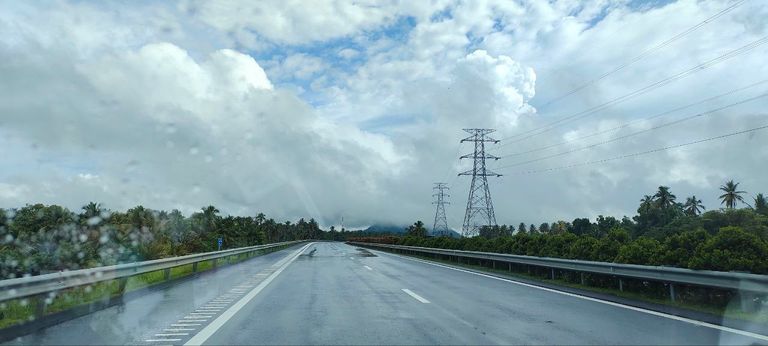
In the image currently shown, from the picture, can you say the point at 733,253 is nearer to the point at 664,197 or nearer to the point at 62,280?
the point at 62,280

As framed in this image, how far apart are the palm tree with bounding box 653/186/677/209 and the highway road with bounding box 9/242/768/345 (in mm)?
107191

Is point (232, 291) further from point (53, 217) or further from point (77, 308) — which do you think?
point (53, 217)

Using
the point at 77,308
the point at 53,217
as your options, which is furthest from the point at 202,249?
the point at 77,308

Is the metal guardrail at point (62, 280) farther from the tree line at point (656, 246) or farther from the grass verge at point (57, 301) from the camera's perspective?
the tree line at point (656, 246)

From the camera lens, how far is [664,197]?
355 feet

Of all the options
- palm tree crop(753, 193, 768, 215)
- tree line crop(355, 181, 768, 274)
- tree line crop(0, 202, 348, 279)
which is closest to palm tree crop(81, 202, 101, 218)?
tree line crop(0, 202, 348, 279)

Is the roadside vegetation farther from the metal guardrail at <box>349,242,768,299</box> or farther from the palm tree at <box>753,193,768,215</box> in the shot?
the palm tree at <box>753,193,768,215</box>

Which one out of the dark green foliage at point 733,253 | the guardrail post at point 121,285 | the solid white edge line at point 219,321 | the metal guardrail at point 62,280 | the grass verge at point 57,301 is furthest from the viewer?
the guardrail post at point 121,285

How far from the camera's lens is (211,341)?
22.6ft

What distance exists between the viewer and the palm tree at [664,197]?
352 ft

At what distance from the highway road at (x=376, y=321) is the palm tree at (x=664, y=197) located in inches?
4220

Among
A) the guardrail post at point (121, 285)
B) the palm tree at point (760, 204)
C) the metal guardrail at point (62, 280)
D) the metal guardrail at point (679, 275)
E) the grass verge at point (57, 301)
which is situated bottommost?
the grass verge at point (57, 301)

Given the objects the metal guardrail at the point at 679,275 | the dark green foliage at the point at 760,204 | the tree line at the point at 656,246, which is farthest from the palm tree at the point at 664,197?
the metal guardrail at the point at 679,275

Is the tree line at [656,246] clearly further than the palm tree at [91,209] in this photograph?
No
